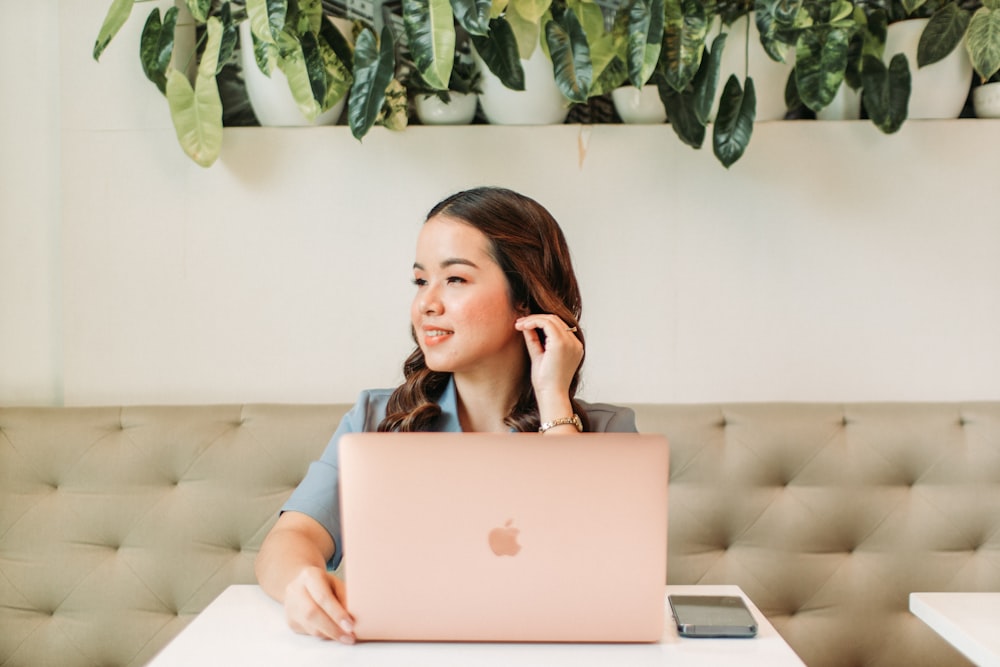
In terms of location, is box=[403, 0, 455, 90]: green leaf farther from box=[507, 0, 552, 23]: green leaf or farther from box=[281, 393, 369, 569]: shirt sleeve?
box=[281, 393, 369, 569]: shirt sleeve

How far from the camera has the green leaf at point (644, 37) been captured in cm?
153

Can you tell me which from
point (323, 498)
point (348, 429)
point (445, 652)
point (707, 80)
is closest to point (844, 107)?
point (707, 80)

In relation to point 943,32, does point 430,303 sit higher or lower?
lower

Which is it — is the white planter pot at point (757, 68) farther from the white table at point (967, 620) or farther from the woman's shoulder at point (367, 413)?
the white table at point (967, 620)

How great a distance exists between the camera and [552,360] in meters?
1.30

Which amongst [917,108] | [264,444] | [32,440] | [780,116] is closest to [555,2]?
[780,116]

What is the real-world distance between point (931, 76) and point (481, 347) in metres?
1.19

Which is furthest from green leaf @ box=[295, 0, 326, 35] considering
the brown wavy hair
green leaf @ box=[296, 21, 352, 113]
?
the brown wavy hair

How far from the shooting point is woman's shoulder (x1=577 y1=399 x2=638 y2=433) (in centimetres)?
145

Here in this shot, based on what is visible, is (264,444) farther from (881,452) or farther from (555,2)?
(881,452)

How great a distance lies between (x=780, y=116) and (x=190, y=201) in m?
1.31

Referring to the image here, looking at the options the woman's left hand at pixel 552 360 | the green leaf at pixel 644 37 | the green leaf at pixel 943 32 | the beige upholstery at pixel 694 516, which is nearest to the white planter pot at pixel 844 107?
the green leaf at pixel 943 32

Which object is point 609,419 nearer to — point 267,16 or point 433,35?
point 433,35

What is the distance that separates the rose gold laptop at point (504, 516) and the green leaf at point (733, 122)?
0.99m
